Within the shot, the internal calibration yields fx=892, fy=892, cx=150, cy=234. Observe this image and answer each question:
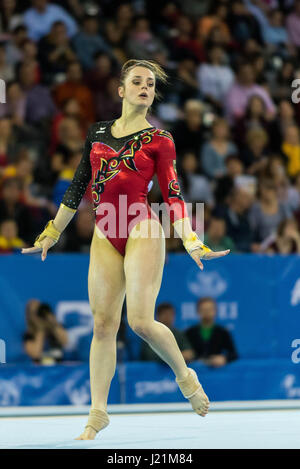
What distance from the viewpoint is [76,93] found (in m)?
9.54

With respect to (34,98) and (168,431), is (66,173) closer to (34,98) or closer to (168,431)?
(34,98)

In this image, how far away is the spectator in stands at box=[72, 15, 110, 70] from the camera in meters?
10.2

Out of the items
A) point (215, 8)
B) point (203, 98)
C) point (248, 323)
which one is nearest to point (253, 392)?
point (248, 323)

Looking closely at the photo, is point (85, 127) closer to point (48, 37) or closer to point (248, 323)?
point (48, 37)

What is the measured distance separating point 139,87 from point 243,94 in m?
6.37

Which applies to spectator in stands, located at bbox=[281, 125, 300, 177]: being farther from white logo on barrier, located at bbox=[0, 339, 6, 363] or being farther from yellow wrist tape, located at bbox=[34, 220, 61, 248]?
yellow wrist tape, located at bbox=[34, 220, 61, 248]

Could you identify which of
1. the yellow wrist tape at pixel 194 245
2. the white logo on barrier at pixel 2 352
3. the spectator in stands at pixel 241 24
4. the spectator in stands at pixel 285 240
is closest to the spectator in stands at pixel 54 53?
the spectator in stands at pixel 241 24

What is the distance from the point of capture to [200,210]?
8.15m

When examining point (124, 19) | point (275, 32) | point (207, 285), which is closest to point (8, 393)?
point (207, 285)

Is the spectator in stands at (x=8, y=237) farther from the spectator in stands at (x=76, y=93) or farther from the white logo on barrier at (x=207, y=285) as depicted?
the spectator in stands at (x=76, y=93)

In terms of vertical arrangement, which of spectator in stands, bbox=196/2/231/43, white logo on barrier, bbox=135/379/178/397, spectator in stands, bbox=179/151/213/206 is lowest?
white logo on barrier, bbox=135/379/178/397

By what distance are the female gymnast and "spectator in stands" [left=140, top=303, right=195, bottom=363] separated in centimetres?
247

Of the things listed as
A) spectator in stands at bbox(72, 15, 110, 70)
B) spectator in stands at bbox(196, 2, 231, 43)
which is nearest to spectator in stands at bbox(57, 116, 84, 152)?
spectator in stands at bbox(72, 15, 110, 70)
